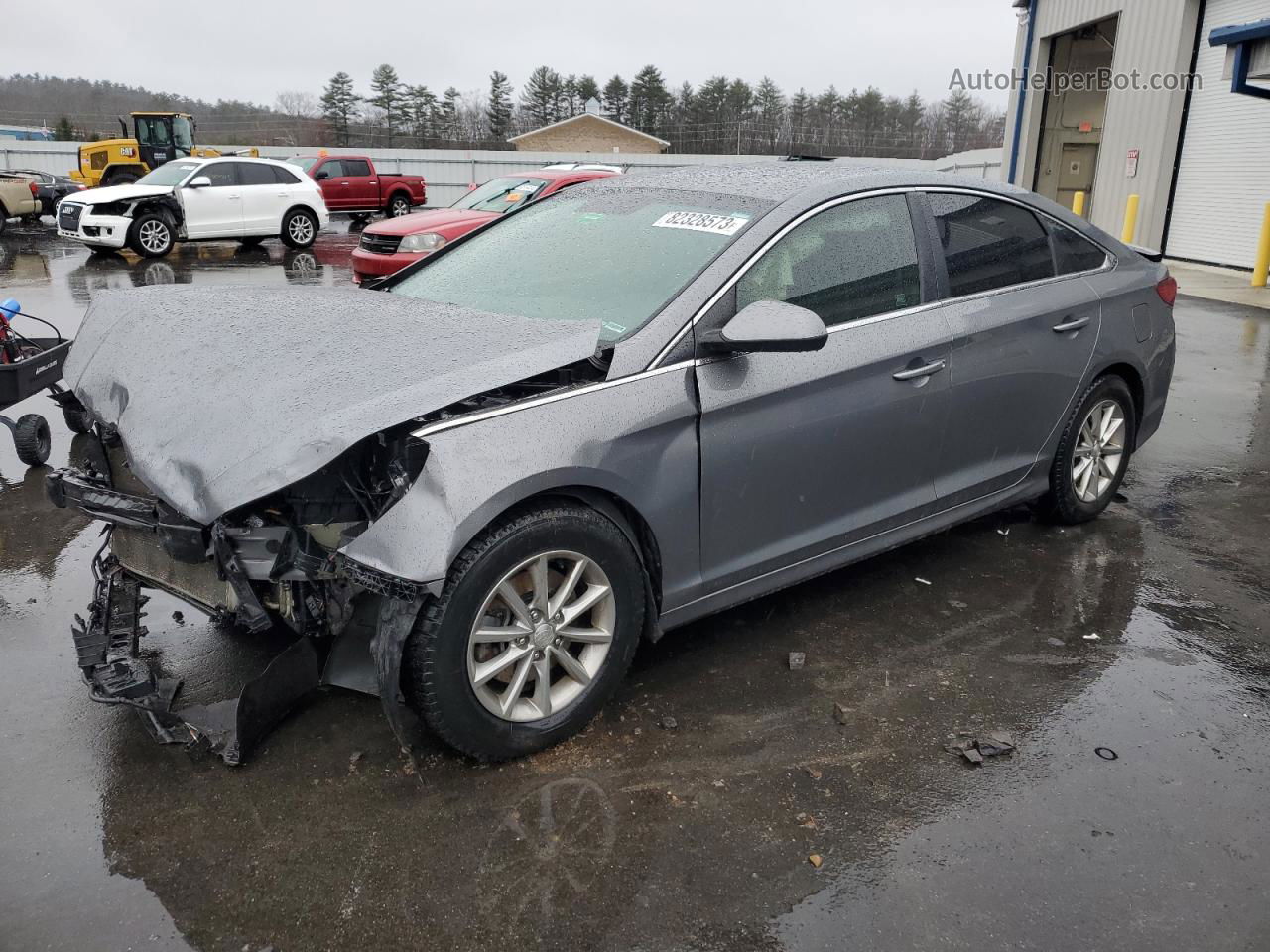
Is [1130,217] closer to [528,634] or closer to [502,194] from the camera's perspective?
[502,194]

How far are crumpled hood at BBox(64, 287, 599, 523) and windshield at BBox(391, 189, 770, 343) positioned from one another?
0.21 meters

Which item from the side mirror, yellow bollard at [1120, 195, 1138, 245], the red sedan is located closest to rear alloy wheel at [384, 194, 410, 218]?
the red sedan

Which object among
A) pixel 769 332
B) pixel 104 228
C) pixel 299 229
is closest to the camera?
pixel 769 332

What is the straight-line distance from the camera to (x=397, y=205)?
27.5 m

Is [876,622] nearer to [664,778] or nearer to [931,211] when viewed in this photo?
[664,778]

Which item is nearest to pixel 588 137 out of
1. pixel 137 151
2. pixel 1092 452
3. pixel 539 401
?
pixel 137 151

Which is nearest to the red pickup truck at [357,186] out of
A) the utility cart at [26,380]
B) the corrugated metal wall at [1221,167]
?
the corrugated metal wall at [1221,167]

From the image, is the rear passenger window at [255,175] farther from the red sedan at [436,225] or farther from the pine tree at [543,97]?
the pine tree at [543,97]

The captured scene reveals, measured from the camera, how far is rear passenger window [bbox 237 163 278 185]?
59.0 ft

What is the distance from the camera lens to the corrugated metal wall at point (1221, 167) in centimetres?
1653

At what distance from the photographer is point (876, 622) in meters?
4.13

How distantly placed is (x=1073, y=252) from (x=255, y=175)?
54.4 feet

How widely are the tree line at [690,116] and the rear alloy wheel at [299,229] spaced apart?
157 feet

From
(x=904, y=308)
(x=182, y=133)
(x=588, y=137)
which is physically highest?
(x=588, y=137)
